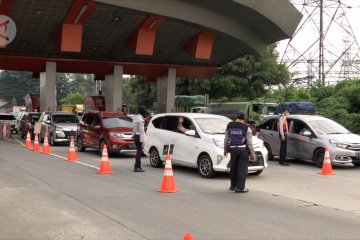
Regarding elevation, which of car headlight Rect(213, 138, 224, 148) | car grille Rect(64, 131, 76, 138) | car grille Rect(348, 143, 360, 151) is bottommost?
car grille Rect(64, 131, 76, 138)

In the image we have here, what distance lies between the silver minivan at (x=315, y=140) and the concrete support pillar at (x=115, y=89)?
19.7 metres

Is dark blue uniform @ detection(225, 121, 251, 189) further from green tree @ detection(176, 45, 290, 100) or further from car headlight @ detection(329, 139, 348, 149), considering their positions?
green tree @ detection(176, 45, 290, 100)

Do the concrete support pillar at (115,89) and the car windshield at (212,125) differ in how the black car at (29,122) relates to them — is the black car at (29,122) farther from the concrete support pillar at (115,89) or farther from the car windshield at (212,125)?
the car windshield at (212,125)

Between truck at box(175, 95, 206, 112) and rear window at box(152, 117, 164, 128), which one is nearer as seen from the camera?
rear window at box(152, 117, 164, 128)

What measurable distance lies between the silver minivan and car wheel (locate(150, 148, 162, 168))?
15.5 feet

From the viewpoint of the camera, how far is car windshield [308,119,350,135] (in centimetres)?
1599

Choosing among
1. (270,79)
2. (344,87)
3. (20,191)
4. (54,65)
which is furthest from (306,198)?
(270,79)

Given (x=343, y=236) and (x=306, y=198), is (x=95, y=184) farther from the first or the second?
(x=343, y=236)

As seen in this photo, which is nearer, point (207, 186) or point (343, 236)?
point (343, 236)

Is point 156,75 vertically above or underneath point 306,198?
above

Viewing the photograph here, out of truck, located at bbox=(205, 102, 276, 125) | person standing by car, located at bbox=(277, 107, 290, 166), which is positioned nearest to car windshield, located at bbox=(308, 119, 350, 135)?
person standing by car, located at bbox=(277, 107, 290, 166)

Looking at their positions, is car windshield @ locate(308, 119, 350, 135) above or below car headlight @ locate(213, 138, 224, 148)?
above

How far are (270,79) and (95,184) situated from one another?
131 ft

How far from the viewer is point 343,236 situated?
6863 millimetres
